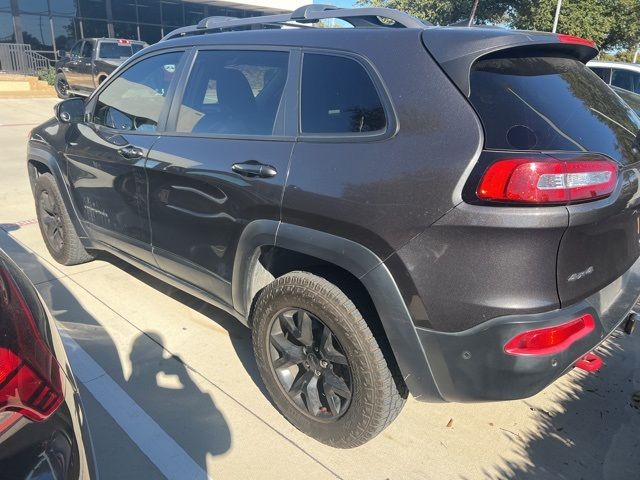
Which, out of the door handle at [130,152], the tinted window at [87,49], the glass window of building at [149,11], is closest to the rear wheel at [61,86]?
the tinted window at [87,49]

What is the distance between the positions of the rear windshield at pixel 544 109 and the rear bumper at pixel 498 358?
0.61m

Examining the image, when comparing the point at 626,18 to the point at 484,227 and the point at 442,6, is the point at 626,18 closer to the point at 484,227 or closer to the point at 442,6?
the point at 442,6

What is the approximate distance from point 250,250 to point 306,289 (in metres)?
0.41

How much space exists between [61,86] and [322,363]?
18761 mm

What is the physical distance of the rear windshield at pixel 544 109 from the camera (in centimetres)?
190

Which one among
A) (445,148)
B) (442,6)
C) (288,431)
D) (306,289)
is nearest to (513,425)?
(288,431)

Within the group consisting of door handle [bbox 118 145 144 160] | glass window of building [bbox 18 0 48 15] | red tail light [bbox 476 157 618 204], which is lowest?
door handle [bbox 118 145 144 160]

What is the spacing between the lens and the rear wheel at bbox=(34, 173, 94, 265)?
416 centimetres

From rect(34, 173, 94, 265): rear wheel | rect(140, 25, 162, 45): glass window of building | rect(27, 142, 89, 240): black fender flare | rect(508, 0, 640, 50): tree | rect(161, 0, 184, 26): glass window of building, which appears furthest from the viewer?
rect(161, 0, 184, 26): glass window of building

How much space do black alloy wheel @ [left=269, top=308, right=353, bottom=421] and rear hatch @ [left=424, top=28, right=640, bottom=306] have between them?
3.35 ft

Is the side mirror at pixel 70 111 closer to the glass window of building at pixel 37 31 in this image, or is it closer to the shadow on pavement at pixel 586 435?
the shadow on pavement at pixel 586 435

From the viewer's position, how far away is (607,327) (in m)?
2.17

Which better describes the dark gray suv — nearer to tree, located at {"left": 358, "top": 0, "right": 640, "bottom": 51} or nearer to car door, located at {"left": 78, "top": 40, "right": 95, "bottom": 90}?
car door, located at {"left": 78, "top": 40, "right": 95, "bottom": 90}

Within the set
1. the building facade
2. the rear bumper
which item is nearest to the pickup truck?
the building facade
